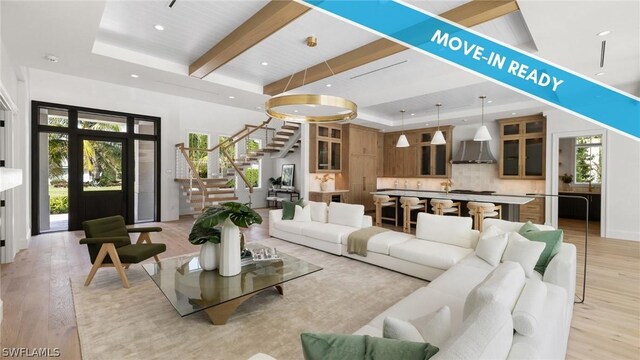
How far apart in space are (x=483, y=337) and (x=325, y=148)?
7293 mm

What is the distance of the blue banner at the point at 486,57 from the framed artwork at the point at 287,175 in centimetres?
715

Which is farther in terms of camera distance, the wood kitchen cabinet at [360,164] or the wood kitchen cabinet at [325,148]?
the wood kitchen cabinet at [360,164]

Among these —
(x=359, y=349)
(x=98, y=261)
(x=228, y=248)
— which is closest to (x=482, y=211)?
(x=228, y=248)

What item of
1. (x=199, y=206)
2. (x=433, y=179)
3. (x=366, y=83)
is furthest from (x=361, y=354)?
(x=433, y=179)

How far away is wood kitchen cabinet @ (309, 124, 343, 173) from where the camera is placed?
795 centimetres

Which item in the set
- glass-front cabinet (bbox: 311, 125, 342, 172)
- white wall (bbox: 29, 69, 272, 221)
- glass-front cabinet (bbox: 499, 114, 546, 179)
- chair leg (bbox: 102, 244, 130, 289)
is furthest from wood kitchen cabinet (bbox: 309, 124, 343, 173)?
chair leg (bbox: 102, 244, 130, 289)

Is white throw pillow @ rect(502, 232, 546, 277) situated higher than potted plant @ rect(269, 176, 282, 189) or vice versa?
potted plant @ rect(269, 176, 282, 189)

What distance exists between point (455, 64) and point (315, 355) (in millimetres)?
4675

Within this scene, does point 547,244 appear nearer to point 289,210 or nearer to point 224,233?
point 224,233

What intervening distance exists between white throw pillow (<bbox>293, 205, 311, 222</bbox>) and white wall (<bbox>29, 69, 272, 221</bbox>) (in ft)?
13.6

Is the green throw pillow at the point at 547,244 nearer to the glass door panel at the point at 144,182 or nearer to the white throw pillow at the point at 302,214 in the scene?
the white throw pillow at the point at 302,214

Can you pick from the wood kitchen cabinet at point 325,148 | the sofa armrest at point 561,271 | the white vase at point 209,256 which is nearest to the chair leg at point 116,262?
the white vase at point 209,256

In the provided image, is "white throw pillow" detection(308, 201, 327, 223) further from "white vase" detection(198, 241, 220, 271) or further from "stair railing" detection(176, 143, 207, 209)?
"stair railing" detection(176, 143, 207, 209)

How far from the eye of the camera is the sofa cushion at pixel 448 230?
3777 millimetres
